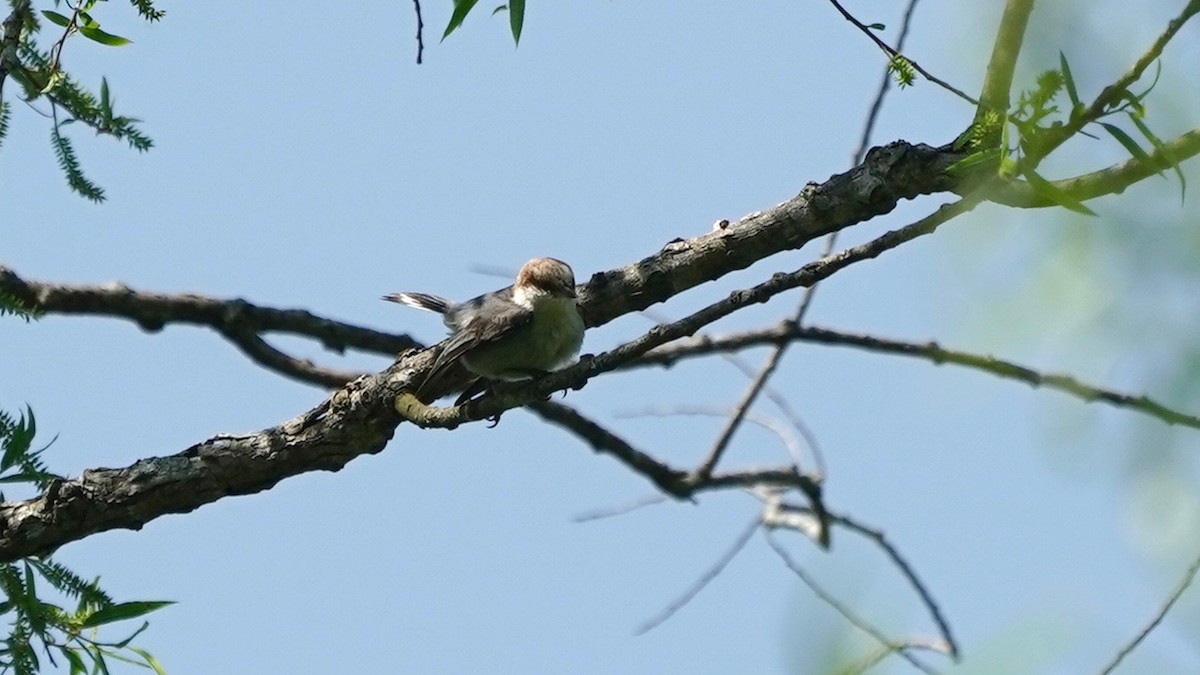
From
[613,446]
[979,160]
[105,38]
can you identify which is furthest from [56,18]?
[613,446]

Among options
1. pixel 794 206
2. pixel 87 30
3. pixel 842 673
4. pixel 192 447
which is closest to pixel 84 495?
pixel 192 447

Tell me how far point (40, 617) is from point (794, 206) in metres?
2.77

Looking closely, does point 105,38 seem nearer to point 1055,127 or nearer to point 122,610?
point 122,610

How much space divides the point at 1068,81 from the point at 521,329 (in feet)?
11.1

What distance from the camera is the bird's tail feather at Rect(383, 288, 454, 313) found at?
606 centimetres

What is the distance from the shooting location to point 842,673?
1413 millimetres

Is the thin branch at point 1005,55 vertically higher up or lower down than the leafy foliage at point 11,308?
lower down

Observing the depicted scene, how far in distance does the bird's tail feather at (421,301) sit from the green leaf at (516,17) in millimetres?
2438

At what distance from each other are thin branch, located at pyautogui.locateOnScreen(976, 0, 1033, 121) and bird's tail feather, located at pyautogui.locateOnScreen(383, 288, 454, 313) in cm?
363

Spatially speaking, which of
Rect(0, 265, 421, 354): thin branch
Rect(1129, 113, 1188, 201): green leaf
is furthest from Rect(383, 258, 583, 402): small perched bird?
Rect(1129, 113, 1188, 201): green leaf

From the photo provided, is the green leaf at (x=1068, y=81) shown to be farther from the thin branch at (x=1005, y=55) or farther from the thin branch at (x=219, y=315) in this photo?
the thin branch at (x=219, y=315)

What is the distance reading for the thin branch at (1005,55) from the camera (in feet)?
7.54

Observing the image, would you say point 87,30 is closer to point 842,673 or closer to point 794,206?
point 794,206

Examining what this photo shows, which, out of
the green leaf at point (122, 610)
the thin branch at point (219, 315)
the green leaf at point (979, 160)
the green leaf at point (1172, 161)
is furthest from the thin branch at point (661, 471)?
the green leaf at point (1172, 161)
